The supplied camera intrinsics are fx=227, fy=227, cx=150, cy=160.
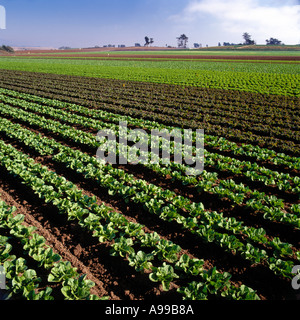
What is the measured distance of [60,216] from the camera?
6.07 meters

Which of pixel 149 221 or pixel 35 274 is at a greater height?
pixel 149 221

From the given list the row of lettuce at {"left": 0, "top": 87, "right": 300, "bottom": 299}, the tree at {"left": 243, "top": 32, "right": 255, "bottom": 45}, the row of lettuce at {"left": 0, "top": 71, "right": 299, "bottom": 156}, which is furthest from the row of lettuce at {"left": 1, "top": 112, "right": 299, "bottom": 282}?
the tree at {"left": 243, "top": 32, "right": 255, "bottom": 45}

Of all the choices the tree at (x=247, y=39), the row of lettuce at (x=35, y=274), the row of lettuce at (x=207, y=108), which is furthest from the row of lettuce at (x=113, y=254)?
the tree at (x=247, y=39)

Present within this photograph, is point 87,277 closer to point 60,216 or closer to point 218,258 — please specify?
point 60,216

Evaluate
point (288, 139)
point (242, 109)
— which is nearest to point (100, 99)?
point (242, 109)

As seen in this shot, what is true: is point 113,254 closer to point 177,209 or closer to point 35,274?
point 35,274

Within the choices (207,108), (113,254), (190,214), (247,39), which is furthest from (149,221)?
(247,39)

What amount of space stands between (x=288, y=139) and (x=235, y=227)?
7830 millimetres

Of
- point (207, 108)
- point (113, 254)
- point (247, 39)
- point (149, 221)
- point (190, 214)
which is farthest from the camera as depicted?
point (247, 39)

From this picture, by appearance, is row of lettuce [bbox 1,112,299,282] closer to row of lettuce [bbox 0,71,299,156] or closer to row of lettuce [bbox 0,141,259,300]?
row of lettuce [bbox 0,141,259,300]

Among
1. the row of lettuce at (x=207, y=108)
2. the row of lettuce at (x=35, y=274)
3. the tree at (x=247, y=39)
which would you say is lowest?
the row of lettuce at (x=35, y=274)

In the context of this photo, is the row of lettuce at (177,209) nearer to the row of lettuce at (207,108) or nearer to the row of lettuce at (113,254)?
the row of lettuce at (113,254)

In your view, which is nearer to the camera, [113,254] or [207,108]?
[113,254]

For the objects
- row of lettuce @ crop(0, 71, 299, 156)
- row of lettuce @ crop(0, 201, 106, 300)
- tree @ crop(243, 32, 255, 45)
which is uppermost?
tree @ crop(243, 32, 255, 45)
